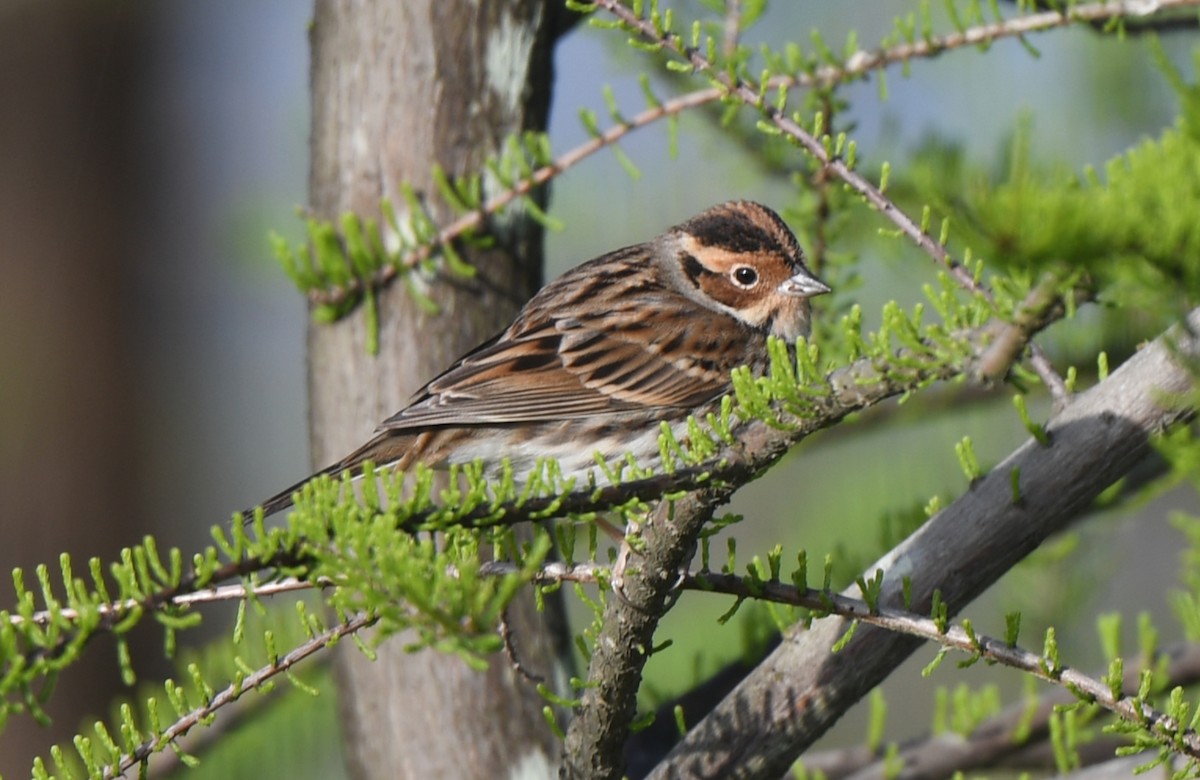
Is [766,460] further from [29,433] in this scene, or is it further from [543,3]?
[29,433]

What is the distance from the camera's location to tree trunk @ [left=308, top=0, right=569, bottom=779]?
125 inches

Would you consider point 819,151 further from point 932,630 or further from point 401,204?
point 401,204

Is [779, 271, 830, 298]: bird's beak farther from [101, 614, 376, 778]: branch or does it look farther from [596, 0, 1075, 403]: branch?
[101, 614, 376, 778]: branch

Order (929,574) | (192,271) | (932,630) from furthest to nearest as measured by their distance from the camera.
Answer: (192,271) < (929,574) < (932,630)

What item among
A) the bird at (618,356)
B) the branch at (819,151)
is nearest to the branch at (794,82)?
the branch at (819,151)

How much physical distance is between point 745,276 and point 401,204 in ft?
3.52

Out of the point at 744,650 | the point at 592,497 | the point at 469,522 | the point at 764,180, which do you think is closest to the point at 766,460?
the point at 592,497

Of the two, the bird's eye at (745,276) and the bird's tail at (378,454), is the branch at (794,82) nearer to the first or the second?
the bird's tail at (378,454)

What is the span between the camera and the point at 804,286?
11.3 ft

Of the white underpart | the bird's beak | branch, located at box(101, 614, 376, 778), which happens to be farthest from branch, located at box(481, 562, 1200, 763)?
the bird's beak

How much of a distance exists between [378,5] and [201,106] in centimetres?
560

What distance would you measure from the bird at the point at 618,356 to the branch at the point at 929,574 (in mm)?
930

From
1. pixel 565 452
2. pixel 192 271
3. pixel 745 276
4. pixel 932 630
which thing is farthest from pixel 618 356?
pixel 192 271

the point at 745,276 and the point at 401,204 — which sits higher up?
the point at 401,204
